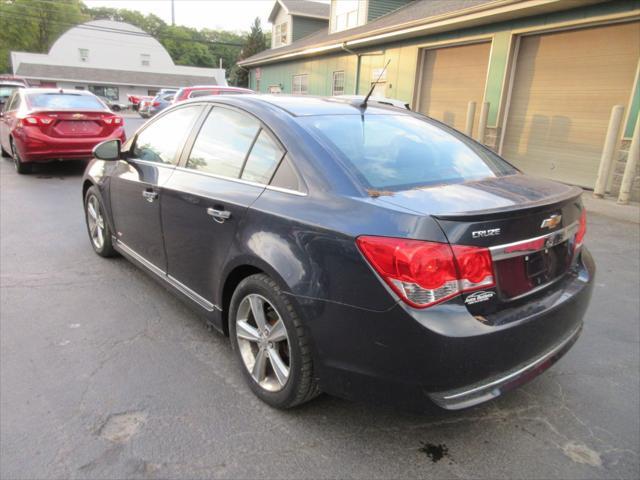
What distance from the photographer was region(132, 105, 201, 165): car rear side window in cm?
343

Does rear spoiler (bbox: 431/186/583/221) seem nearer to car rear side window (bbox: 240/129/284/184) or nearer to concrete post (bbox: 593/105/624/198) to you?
car rear side window (bbox: 240/129/284/184)

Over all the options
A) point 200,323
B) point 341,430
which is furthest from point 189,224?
point 341,430

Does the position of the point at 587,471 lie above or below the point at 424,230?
below

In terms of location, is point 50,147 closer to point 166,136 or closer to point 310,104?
point 166,136


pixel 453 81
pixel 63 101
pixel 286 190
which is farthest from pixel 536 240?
pixel 453 81

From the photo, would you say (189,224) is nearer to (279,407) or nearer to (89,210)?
(279,407)

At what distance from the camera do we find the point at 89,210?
197 inches

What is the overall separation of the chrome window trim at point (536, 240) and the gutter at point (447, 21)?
8.19 m

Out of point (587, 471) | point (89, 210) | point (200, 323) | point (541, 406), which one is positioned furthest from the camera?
point (89, 210)

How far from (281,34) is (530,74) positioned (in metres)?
19.1

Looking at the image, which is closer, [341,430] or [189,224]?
[341,430]

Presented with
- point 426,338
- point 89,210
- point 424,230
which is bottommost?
point 89,210

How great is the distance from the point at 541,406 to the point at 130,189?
3282 millimetres

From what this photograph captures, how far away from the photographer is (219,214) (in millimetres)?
2760
